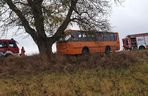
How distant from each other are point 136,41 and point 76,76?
31689 mm

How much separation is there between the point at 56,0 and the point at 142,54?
33.6 ft

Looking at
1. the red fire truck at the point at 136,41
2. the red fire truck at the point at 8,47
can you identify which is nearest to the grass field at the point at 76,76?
the red fire truck at the point at 8,47

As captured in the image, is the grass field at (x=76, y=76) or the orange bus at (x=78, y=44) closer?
the grass field at (x=76, y=76)

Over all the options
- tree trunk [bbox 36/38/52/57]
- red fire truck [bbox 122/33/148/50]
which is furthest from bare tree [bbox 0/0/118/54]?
red fire truck [bbox 122/33/148/50]

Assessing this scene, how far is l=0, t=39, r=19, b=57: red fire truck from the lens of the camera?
43719mm

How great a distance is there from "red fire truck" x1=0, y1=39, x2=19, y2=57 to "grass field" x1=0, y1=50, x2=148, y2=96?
10122mm

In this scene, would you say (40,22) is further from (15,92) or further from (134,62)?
(15,92)

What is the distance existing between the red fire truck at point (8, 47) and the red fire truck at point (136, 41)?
17118 millimetres

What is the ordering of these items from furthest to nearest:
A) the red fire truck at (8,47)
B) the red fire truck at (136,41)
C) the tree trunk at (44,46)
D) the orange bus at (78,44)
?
the red fire truck at (136,41) → the red fire truck at (8,47) → the orange bus at (78,44) → the tree trunk at (44,46)

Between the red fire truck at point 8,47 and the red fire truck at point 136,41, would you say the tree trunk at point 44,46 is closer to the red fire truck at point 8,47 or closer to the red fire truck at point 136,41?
the red fire truck at point 8,47

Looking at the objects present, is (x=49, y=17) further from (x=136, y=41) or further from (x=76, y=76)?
(x=136, y=41)

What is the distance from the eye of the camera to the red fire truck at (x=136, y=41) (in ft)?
184

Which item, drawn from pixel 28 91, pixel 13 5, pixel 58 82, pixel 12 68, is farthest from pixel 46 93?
pixel 13 5

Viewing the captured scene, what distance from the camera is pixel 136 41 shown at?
57.3 m
